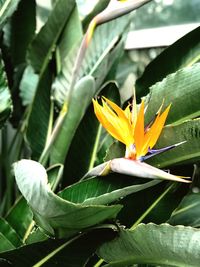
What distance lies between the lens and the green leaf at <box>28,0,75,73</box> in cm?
101

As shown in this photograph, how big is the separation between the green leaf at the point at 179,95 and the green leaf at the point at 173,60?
0.57 ft

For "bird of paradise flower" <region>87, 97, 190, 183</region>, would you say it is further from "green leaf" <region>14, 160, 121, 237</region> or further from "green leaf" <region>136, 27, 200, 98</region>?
"green leaf" <region>136, 27, 200, 98</region>

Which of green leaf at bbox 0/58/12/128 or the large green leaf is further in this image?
the large green leaf

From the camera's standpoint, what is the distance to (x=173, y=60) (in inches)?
34.0

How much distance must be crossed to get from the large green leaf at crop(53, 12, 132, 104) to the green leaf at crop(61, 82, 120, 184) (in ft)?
0.34

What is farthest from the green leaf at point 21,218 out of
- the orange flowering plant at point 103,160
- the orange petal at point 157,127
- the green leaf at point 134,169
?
the orange petal at point 157,127

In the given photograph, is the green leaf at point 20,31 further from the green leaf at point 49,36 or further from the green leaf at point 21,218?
the green leaf at point 21,218

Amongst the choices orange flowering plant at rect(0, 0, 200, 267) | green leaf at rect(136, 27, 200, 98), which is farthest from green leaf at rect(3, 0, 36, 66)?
green leaf at rect(136, 27, 200, 98)

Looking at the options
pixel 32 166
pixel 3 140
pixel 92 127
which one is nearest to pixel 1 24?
pixel 92 127

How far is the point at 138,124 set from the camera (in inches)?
22.5

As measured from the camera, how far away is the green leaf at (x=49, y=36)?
3.32 feet

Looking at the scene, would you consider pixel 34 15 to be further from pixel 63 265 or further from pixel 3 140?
pixel 63 265

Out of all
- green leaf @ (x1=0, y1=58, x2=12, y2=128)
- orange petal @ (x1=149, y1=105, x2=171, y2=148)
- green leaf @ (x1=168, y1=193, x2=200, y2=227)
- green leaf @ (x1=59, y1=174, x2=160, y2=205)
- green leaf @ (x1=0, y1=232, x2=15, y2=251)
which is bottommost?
green leaf @ (x1=168, y1=193, x2=200, y2=227)

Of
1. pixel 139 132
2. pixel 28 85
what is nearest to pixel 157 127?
pixel 139 132
